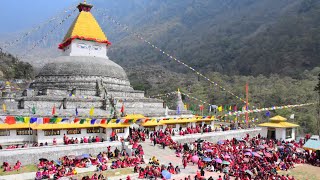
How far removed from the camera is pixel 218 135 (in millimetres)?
30750

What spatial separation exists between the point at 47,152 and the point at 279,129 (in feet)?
75.8

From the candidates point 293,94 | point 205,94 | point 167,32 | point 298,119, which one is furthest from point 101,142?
point 167,32

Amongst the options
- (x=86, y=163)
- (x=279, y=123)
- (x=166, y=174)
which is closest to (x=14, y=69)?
(x=86, y=163)

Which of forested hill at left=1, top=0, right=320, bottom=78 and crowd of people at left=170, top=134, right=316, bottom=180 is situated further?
forested hill at left=1, top=0, right=320, bottom=78

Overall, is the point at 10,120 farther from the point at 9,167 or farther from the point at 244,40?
the point at 244,40

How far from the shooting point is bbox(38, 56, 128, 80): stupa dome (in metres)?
34.4

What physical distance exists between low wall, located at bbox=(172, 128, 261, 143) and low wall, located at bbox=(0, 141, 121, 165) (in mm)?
6955

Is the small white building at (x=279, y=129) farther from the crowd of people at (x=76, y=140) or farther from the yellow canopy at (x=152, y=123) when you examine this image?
the crowd of people at (x=76, y=140)

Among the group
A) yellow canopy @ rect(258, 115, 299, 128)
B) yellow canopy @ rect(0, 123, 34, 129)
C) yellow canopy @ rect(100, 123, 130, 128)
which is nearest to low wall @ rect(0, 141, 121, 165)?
yellow canopy @ rect(100, 123, 130, 128)

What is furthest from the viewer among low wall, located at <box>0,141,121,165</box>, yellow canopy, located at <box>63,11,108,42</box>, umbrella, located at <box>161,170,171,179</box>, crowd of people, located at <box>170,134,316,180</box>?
yellow canopy, located at <box>63,11,108,42</box>

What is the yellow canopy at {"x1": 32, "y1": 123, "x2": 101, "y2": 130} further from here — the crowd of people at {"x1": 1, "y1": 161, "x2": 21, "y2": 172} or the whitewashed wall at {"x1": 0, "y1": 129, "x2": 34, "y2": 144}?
the crowd of people at {"x1": 1, "y1": 161, "x2": 21, "y2": 172}

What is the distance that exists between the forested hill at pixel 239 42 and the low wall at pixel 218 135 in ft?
182

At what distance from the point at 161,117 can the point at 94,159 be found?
13003 mm

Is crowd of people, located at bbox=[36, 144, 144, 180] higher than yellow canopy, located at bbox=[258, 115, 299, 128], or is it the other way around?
yellow canopy, located at bbox=[258, 115, 299, 128]
